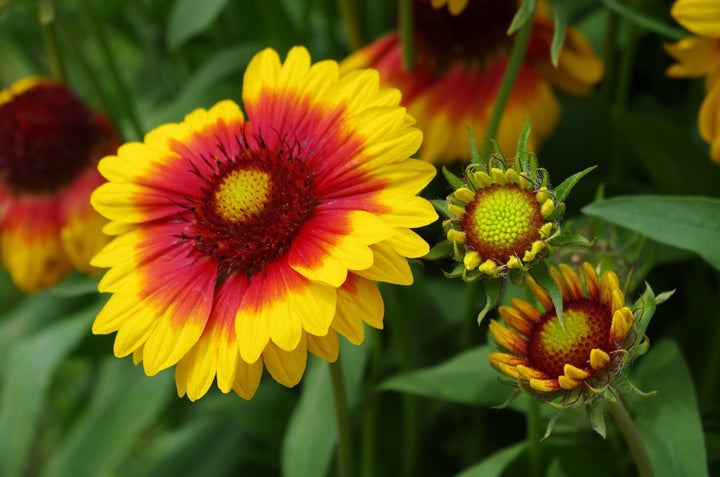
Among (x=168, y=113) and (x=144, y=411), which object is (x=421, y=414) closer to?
(x=144, y=411)

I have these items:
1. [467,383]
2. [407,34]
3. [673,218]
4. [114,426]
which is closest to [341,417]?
[467,383]

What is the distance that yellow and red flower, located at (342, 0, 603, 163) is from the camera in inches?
27.5

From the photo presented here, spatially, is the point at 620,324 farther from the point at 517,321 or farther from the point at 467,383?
the point at 467,383

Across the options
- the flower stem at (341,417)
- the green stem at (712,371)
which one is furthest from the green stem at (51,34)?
the green stem at (712,371)

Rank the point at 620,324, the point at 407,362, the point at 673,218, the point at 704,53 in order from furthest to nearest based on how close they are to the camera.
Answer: the point at 407,362 → the point at 704,53 → the point at 673,218 → the point at 620,324

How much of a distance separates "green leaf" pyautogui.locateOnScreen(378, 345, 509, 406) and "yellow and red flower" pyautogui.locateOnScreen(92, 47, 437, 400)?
0.19 meters

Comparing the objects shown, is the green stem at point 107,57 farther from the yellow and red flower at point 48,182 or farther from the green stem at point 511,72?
the green stem at point 511,72

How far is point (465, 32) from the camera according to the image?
2.54 ft

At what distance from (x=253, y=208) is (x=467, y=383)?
0.75ft

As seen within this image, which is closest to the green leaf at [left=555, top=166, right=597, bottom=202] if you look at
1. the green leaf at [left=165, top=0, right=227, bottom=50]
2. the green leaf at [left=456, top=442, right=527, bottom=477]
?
the green leaf at [left=456, top=442, right=527, bottom=477]

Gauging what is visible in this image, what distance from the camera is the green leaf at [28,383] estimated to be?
34.2 inches

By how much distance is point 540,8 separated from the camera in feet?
2.48

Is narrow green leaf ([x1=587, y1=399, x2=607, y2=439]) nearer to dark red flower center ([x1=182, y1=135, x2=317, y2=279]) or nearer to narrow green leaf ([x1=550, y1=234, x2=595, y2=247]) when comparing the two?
narrow green leaf ([x1=550, y1=234, x2=595, y2=247])

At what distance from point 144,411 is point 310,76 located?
0.50 meters
